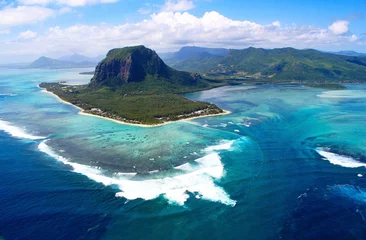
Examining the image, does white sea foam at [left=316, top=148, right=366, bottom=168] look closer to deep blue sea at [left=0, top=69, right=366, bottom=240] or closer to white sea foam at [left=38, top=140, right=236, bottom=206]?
deep blue sea at [left=0, top=69, right=366, bottom=240]

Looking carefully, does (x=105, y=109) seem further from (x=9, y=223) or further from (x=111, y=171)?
(x=9, y=223)

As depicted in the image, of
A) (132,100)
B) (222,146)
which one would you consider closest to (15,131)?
(132,100)

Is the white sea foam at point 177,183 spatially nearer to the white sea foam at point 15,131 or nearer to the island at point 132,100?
the white sea foam at point 15,131

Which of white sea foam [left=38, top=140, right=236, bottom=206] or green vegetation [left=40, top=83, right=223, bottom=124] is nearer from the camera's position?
white sea foam [left=38, top=140, right=236, bottom=206]

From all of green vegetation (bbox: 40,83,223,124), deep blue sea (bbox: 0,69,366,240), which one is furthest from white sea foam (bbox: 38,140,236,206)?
green vegetation (bbox: 40,83,223,124)

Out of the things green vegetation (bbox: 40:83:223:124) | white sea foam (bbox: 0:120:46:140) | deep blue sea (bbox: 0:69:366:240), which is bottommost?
deep blue sea (bbox: 0:69:366:240)

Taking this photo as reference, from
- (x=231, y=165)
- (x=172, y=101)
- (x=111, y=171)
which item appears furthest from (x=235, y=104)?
(x=111, y=171)
